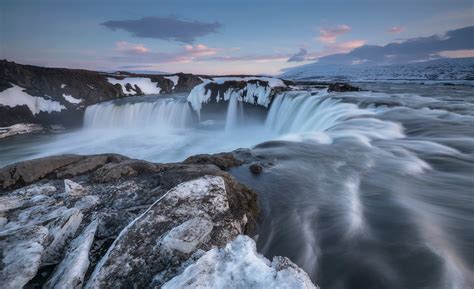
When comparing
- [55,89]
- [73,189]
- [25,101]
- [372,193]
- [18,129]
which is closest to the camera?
[73,189]

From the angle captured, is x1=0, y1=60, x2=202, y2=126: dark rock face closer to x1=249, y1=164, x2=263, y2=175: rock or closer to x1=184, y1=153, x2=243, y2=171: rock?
x1=184, y1=153, x2=243, y2=171: rock

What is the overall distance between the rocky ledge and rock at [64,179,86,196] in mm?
18

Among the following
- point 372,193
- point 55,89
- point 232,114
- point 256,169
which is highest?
point 55,89

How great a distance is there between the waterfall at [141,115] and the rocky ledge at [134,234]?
22.9 m

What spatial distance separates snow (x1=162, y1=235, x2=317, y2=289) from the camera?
9.85 feet

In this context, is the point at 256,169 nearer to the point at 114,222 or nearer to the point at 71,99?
the point at 114,222

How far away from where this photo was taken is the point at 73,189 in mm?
5477

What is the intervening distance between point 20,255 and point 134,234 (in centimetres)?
139

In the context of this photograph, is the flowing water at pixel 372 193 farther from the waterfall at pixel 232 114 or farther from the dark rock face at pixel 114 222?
the waterfall at pixel 232 114

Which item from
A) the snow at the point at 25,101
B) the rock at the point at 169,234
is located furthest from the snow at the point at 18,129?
the rock at the point at 169,234

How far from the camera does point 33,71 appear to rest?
32.5m

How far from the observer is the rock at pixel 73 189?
539cm

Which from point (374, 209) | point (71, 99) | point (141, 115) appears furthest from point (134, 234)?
point (71, 99)

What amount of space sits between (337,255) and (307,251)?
50 centimetres
